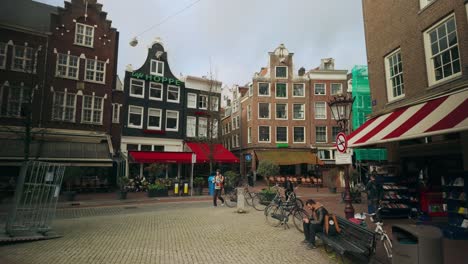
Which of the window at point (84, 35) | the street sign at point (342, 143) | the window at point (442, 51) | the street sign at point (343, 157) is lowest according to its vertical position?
the street sign at point (343, 157)

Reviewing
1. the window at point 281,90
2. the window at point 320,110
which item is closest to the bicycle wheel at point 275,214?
the window at point 281,90

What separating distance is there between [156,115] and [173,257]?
73.7ft

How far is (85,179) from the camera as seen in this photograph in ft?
71.3

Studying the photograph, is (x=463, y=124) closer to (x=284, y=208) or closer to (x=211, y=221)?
(x=284, y=208)

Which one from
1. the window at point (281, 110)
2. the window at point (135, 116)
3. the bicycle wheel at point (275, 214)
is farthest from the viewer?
the window at point (281, 110)

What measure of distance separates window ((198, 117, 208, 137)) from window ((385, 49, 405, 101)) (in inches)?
816

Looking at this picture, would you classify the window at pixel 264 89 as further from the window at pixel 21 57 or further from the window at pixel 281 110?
the window at pixel 21 57

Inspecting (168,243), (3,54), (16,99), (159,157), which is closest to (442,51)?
(168,243)

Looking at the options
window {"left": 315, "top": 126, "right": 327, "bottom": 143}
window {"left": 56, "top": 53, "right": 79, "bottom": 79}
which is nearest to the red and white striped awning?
window {"left": 56, "top": 53, "right": 79, "bottom": 79}

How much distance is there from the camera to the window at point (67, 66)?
71.4 feet

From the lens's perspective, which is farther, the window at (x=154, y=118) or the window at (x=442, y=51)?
the window at (x=154, y=118)

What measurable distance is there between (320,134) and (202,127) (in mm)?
15452

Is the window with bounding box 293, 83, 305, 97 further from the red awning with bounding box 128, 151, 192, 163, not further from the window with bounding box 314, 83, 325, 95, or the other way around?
the red awning with bounding box 128, 151, 192, 163

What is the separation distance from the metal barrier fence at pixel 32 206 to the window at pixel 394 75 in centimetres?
1263
